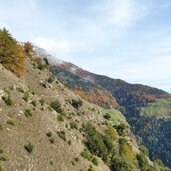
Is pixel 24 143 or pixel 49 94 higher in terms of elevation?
pixel 49 94

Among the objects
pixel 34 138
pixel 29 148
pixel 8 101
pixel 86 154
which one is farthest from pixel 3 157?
pixel 86 154

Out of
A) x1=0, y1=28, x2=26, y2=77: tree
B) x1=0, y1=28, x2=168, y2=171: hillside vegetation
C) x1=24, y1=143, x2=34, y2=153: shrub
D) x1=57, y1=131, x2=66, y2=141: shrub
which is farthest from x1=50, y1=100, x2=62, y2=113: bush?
x1=24, y1=143, x2=34, y2=153: shrub

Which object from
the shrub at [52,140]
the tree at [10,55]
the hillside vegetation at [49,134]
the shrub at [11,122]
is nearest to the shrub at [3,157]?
the hillside vegetation at [49,134]

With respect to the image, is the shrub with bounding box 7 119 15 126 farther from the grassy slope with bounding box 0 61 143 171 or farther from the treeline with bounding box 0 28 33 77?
the treeline with bounding box 0 28 33 77

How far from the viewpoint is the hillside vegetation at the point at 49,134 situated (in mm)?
72312

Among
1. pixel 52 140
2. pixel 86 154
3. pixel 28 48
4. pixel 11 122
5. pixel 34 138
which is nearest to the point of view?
pixel 11 122

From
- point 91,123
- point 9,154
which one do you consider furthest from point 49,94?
point 9,154

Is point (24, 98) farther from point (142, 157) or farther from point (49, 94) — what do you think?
A: point (142, 157)

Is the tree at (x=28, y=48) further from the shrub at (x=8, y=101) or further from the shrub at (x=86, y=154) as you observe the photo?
the shrub at (x=8, y=101)

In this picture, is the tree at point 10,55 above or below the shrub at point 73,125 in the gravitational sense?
above

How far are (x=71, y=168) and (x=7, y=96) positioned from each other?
2067 cm

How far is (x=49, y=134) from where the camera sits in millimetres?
82375

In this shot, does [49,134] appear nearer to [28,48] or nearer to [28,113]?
[28,113]

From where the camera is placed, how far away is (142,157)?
5182 inches
